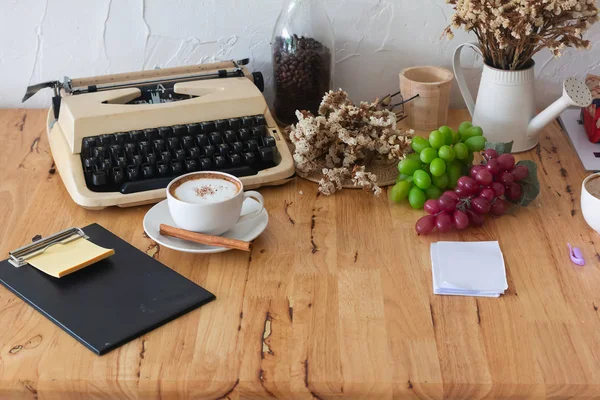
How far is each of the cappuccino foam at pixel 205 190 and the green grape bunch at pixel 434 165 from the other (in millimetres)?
295

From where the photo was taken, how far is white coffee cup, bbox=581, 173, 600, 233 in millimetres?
1157

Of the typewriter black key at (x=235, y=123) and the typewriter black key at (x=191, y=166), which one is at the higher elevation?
the typewriter black key at (x=235, y=123)

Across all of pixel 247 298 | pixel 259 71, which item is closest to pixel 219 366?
pixel 247 298

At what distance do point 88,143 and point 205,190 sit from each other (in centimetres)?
28

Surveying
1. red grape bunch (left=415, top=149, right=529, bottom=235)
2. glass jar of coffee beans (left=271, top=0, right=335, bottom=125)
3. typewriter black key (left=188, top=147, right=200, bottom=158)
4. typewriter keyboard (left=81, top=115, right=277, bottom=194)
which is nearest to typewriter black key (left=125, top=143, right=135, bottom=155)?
typewriter keyboard (left=81, top=115, right=277, bottom=194)

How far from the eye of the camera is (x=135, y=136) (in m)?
1.33

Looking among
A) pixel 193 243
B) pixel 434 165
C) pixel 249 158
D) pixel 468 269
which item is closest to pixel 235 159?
pixel 249 158

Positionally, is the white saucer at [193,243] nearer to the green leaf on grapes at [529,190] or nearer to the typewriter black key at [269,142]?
the typewriter black key at [269,142]

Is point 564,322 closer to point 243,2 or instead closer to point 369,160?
point 369,160

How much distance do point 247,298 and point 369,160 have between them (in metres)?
0.46

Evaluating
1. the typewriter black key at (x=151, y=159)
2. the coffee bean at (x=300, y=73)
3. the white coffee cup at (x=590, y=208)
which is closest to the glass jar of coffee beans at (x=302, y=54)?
the coffee bean at (x=300, y=73)

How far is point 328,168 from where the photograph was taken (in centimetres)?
137

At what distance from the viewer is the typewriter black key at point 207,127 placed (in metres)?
1.36

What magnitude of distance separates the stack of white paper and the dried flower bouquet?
39cm
